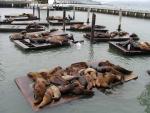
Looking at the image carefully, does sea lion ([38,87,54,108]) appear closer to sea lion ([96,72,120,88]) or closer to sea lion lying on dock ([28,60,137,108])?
sea lion lying on dock ([28,60,137,108])

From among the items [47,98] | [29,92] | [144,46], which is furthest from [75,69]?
[144,46]

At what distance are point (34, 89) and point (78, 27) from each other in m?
23.5

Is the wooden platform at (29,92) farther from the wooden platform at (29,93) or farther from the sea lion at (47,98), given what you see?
the sea lion at (47,98)

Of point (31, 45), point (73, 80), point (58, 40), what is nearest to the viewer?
point (73, 80)

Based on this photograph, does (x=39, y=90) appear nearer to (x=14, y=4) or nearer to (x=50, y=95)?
(x=50, y=95)

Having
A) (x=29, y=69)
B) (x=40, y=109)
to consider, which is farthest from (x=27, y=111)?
(x=29, y=69)

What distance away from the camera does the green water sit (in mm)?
12656

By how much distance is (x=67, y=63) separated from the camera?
20172 millimetres

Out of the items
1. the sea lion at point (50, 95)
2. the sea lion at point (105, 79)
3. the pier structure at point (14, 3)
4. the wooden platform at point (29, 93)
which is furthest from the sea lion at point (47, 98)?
the pier structure at point (14, 3)

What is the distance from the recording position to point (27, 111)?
12.0 m

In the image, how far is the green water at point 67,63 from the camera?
12656 mm

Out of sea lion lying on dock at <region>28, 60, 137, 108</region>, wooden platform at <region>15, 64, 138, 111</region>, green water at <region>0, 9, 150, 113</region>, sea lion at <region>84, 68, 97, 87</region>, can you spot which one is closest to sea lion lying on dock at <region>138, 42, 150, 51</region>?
A: green water at <region>0, 9, 150, 113</region>

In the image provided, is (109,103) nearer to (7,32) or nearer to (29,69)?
(29,69)

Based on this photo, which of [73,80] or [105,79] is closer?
[73,80]
